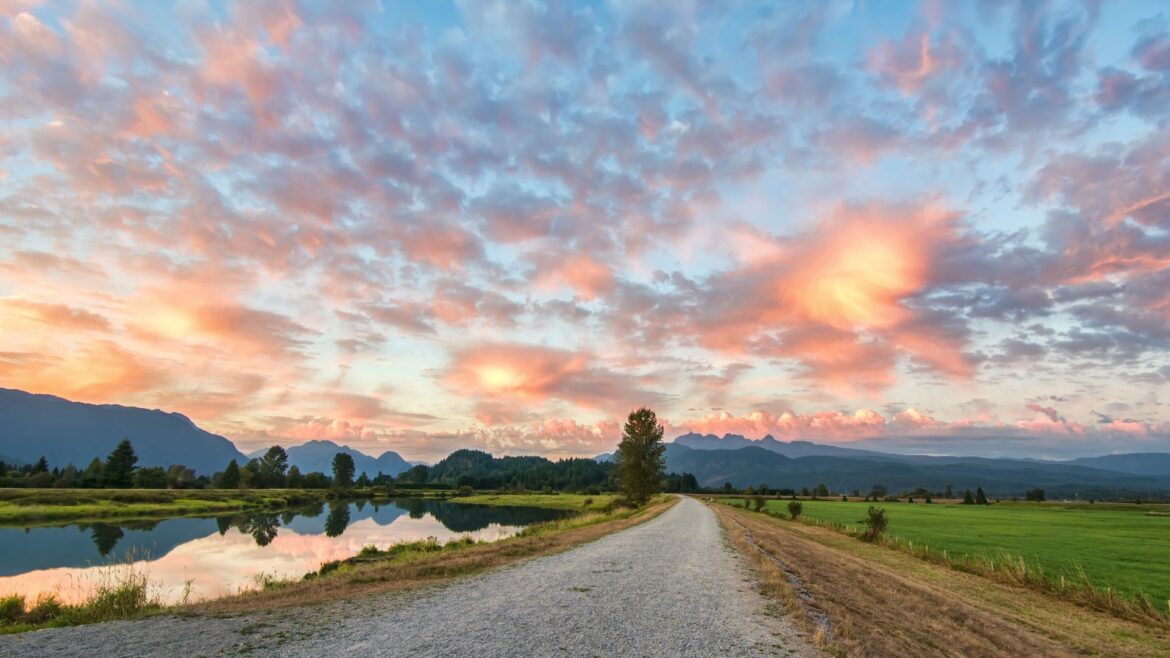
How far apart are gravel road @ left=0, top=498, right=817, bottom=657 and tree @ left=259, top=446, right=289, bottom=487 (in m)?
151

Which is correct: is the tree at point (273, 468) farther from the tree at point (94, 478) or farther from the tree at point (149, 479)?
the tree at point (94, 478)

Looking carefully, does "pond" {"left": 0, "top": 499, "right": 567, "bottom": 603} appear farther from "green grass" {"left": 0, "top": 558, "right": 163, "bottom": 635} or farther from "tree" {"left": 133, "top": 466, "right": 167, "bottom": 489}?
"tree" {"left": 133, "top": 466, "right": 167, "bottom": 489}

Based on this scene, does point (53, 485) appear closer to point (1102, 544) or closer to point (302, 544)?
point (302, 544)

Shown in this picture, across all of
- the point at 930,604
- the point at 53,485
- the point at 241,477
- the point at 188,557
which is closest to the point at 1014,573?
the point at 930,604

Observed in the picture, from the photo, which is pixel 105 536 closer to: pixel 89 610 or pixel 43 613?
pixel 43 613

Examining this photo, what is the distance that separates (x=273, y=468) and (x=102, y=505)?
9158 cm

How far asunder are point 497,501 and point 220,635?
386 ft

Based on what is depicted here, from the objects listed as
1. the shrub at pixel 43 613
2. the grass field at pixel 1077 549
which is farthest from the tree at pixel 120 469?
the grass field at pixel 1077 549

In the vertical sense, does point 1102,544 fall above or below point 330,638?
below

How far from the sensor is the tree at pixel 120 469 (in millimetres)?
95250

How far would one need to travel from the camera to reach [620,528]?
1436 inches

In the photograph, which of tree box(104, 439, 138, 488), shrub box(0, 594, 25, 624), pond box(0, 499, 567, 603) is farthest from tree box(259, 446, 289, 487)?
shrub box(0, 594, 25, 624)

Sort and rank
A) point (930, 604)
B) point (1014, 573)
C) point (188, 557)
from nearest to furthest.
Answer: point (930, 604) → point (1014, 573) → point (188, 557)

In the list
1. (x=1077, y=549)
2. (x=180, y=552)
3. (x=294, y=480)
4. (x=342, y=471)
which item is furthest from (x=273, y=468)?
(x=1077, y=549)
